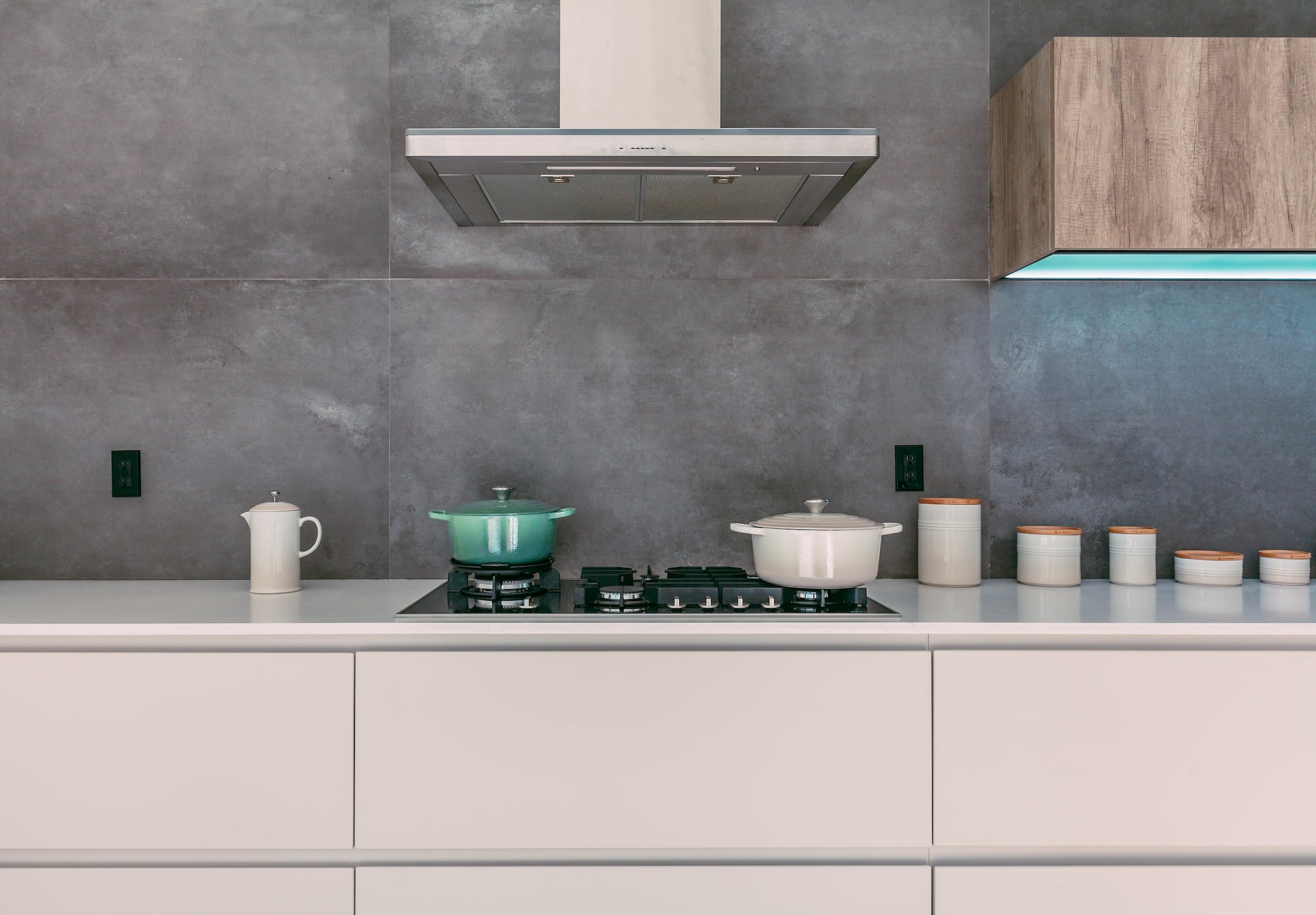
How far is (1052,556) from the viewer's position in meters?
1.93

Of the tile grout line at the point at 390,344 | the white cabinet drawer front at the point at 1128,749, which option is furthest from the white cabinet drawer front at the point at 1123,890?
the tile grout line at the point at 390,344

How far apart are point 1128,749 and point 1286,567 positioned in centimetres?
80

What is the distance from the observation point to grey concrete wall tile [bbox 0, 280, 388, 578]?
2102mm

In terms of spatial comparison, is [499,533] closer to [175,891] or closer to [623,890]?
[623,890]

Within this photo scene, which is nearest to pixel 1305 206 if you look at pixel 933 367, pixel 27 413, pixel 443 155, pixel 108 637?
pixel 933 367

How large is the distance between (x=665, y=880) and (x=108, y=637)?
107 centimetres

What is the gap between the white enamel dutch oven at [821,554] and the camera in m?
1.67

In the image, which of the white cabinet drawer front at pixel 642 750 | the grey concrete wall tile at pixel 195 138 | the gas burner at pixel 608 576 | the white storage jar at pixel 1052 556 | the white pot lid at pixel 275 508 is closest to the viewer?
the white cabinet drawer front at pixel 642 750

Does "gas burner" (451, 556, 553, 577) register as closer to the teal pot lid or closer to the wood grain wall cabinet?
the teal pot lid

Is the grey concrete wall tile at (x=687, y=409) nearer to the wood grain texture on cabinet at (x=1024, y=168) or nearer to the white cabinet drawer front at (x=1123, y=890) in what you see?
the wood grain texture on cabinet at (x=1024, y=168)

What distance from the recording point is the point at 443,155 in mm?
1604

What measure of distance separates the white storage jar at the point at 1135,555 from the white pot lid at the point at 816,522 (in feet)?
2.11

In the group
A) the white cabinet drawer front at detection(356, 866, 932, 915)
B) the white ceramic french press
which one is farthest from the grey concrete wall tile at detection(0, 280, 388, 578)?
the white cabinet drawer front at detection(356, 866, 932, 915)

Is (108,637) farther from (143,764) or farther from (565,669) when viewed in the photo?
(565,669)
